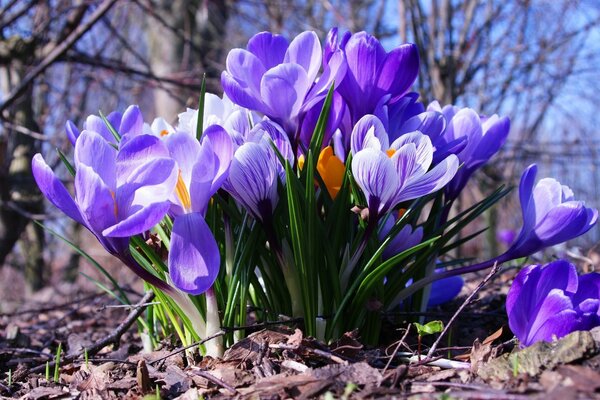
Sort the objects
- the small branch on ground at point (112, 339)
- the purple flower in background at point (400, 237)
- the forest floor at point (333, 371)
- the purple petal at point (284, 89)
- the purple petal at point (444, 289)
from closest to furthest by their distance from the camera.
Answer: the forest floor at point (333, 371)
the purple petal at point (284, 89)
the purple flower in background at point (400, 237)
the small branch on ground at point (112, 339)
the purple petal at point (444, 289)

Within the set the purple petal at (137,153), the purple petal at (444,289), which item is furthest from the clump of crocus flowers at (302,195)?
the purple petal at (444,289)

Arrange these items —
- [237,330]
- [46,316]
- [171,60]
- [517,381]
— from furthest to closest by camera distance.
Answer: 1. [171,60]
2. [46,316]
3. [237,330]
4. [517,381]

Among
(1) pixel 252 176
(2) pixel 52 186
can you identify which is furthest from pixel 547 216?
(2) pixel 52 186

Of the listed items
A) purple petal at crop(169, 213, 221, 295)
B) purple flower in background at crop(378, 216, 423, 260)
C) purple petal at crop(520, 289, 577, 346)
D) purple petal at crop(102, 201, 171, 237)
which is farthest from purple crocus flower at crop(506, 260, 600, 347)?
purple petal at crop(102, 201, 171, 237)

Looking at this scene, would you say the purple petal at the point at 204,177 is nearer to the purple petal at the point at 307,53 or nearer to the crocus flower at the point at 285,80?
the crocus flower at the point at 285,80

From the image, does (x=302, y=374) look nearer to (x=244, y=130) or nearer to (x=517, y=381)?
(x=517, y=381)

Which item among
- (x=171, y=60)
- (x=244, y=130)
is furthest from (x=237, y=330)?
Result: (x=171, y=60)

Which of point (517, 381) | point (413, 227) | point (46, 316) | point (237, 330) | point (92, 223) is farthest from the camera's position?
point (46, 316)

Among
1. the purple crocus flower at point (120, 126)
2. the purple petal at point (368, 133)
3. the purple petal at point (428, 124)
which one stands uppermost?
the purple crocus flower at point (120, 126)
